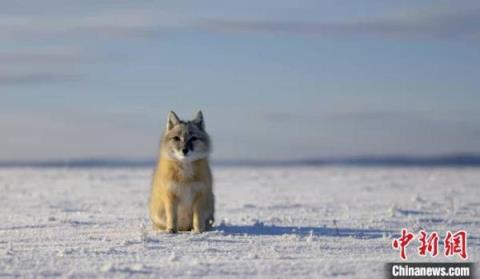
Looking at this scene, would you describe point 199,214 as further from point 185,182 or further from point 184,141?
point 184,141

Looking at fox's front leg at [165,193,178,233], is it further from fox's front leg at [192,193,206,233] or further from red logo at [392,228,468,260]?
red logo at [392,228,468,260]

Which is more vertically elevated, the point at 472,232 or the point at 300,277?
the point at 472,232

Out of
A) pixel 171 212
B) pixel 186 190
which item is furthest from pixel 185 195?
pixel 171 212

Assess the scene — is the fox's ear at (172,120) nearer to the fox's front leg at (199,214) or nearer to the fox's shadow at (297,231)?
the fox's front leg at (199,214)

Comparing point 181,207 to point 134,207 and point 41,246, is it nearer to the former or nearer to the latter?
point 41,246

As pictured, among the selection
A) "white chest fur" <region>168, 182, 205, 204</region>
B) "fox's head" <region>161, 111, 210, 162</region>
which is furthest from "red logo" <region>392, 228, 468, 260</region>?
"fox's head" <region>161, 111, 210, 162</region>

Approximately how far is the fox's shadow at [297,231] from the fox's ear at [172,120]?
157 cm

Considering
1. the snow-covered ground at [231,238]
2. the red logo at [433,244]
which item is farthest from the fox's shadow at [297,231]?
the red logo at [433,244]

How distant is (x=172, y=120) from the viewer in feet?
41.6

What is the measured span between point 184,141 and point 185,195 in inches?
28.5

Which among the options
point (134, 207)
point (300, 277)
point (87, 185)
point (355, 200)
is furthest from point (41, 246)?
point (87, 185)

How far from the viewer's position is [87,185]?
3036 cm

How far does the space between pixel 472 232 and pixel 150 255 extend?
5.31 m

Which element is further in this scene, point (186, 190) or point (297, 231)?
point (297, 231)
